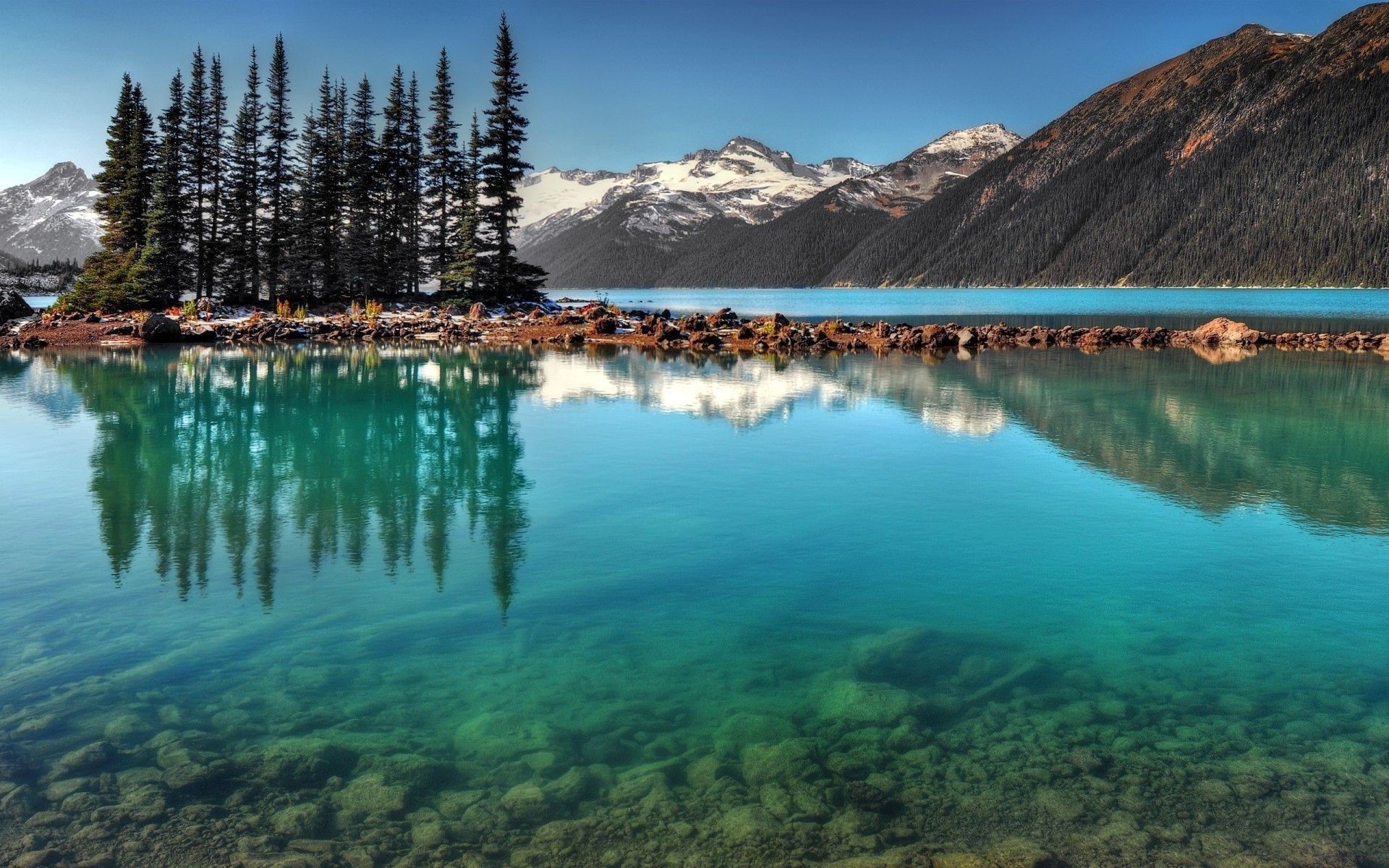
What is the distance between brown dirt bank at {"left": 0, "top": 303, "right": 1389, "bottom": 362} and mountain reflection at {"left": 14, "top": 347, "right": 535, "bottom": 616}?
50.0 feet

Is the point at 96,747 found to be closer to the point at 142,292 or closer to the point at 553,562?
the point at 553,562

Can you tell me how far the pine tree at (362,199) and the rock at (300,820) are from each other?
195ft

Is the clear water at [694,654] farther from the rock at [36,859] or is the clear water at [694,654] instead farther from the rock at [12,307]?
the rock at [12,307]

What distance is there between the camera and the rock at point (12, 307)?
50406mm

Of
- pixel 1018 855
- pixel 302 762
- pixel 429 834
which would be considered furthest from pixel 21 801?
pixel 1018 855

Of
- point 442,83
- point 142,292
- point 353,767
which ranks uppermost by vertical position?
point 442,83

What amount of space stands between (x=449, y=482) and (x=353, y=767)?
30.6 ft

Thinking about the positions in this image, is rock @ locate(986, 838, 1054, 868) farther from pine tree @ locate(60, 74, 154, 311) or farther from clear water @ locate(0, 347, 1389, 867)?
pine tree @ locate(60, 74, 154, 311)

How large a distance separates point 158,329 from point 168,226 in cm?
1367

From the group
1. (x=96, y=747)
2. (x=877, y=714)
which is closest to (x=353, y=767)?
(x=96, y=747)

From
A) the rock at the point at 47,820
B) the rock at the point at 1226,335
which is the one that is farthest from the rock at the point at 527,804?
the rock at the point at 1226,335

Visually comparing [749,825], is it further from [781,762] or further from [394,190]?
[394,190]

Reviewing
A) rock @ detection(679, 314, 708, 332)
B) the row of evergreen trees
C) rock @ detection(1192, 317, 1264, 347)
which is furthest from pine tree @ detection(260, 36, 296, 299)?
rock @ detection(1192, 317, 1264, 347)

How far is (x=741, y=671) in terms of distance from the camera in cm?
753
